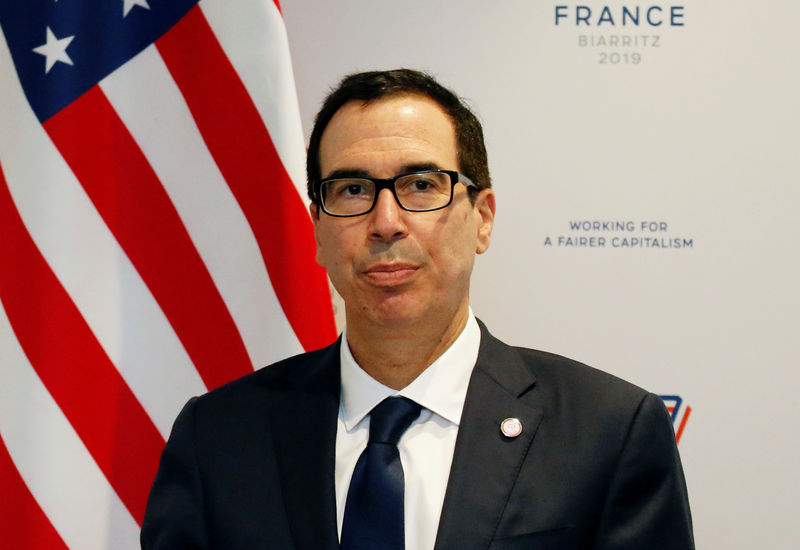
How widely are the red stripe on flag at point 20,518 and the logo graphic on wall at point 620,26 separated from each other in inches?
67.7

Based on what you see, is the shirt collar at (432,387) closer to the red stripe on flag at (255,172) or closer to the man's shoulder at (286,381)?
the man's shoulder at (286,381)

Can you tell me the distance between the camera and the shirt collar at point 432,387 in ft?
4.92

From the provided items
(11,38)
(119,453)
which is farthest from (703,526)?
(11,38)

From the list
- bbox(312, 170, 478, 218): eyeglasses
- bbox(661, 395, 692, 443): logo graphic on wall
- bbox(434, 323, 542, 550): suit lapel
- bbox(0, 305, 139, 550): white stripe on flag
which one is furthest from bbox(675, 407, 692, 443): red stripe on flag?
bbox(0, 305, 139, 550): white stripe on flag

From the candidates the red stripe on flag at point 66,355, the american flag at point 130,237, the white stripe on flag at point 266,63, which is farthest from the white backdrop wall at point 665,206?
the red stripe on flag at point 66,355

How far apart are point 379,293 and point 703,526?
1229mm

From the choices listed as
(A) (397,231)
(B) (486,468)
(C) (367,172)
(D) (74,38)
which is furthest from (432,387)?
(D) (74,38)

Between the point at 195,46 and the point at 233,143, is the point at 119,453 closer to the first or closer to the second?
the point at 233,143

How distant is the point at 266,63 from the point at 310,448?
0.94 metres

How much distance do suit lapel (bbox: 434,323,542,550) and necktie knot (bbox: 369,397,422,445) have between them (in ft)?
0.32

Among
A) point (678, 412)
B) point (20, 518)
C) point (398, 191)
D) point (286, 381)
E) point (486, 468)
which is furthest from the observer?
point (678, 412)

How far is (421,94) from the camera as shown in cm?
157

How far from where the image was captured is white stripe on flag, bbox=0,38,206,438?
192 cm

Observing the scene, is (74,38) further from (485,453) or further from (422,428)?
(485,453)
